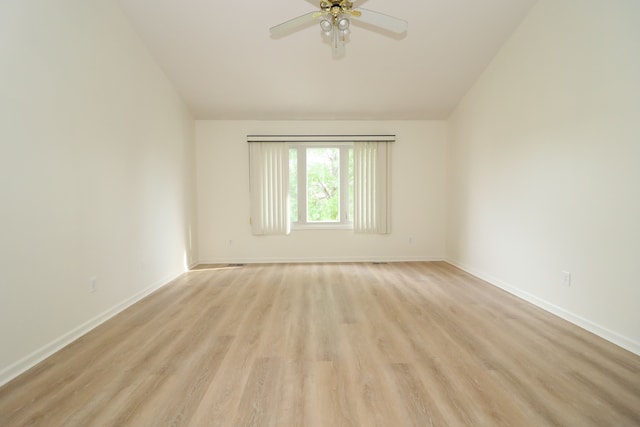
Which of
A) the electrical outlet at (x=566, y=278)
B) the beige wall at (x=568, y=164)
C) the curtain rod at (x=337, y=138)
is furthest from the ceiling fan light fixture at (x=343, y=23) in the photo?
the curtain rod at (x=337, y=138)

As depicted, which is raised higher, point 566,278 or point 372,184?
point 372,184

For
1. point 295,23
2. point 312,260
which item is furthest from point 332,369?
point 312,260

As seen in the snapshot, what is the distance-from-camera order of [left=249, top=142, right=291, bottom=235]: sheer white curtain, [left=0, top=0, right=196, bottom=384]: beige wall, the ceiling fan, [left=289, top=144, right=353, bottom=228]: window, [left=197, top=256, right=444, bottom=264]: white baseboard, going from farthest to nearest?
[left=289, top=144, right=353, bottom=228]: window < [left=197, top=256, right=444, bottom=264]: white baseboard < [left=249, top=142, right=291, bottom=235]: sheer white curtain < the ceiling fan < [left=0, top=0, right=196, bottom=384]: beige wall

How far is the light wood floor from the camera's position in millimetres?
1498

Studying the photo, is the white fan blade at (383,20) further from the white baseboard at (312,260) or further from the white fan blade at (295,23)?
the white baseboard at (312,260)

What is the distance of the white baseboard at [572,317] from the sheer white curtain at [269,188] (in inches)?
120

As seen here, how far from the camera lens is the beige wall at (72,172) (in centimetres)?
188

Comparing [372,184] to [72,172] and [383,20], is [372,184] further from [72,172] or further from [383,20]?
[72,172]

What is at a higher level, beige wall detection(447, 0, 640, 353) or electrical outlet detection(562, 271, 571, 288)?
beige wall detection(447, 0, 640, 353)

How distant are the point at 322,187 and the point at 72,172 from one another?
350cm

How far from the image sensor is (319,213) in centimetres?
530

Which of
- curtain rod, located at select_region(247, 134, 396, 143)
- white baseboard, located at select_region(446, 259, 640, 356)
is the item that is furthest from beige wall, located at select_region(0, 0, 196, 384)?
white baseboard, located at select_region(446, 259, 640, 356)

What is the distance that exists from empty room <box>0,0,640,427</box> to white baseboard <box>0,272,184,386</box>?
0.01 meters

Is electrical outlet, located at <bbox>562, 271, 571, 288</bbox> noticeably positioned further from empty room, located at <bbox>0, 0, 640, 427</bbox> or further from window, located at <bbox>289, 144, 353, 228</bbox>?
window, located at <bbox>289, 144, 353, 228</bbox>
